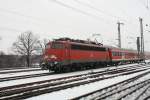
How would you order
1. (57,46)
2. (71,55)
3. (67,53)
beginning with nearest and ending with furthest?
(67,53) → (57,46) → (71,55)

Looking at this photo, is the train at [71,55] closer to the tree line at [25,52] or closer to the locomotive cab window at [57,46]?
the locomotive cab window at [57,46]

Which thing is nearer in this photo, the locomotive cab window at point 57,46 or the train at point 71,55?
the train at point 71,55

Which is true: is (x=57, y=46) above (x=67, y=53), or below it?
above

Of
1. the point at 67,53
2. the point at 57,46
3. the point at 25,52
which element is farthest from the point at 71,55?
the point at 25,52

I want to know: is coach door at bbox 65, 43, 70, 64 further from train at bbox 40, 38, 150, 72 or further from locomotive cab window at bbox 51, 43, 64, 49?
locomotive cab window at bbox 51, 43, 64, 49

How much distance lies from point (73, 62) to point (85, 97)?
14.3 meters

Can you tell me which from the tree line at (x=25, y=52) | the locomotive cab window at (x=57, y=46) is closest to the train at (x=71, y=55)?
the locomotive cab window at (x=57, y=46)

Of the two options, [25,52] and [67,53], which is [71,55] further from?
[25,52]

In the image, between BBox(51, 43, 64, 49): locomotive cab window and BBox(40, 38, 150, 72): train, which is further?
BBox(51, 43, 64, 49): locomotive cab window

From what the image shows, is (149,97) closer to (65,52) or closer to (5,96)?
(5,96)

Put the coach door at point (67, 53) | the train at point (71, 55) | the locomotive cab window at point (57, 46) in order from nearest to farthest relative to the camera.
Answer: the train at point (71, 55)
the coach door at point (67, 53)
the locomotive cab window at point (57, 46)

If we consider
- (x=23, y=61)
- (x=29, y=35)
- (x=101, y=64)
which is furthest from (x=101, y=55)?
(x=29, y=35)

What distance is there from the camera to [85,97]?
37.8 ft

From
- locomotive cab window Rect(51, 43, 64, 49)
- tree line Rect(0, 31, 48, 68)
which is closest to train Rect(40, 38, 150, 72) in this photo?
locomotive cab window Rect(51, 43, 64, 49)
